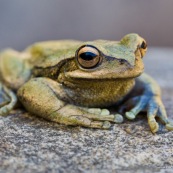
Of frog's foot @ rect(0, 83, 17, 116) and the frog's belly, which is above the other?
the frog's belly

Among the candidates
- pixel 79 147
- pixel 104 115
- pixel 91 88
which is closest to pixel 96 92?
pixel 91 88

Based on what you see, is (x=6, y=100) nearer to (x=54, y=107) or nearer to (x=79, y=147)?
(x=54, y=107)

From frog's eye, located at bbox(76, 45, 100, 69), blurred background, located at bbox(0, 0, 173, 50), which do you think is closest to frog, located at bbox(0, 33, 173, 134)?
frog's eye, located at bbox(76, 45, 100, 69)

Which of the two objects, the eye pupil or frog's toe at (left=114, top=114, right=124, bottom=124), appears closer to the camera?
the eye pupil

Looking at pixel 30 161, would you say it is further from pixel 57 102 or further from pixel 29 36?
pixel 29 36

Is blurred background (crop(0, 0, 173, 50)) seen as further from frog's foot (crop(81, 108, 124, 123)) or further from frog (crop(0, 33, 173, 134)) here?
frog's foot (crop(81, 108, 124, 123))

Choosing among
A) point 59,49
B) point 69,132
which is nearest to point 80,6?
point 59,49
